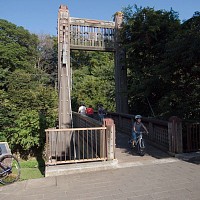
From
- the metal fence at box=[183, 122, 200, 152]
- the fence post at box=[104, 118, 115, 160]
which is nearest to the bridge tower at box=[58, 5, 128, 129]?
the fence post at box=[104, 118, 115, 160]

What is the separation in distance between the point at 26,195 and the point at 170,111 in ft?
23.5

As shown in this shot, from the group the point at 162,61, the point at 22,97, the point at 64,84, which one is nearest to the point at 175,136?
the point at 162,61

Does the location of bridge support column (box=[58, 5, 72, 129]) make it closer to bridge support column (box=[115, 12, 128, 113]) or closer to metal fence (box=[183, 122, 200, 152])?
bridge support column (box=[115, 12, 128, 113])

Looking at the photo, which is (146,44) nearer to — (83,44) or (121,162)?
(83,44)

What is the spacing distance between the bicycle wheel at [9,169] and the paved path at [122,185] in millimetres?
460

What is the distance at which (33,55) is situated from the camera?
42.4 metres

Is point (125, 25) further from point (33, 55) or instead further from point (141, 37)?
point (33, 55)

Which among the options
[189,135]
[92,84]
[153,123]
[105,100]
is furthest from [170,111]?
[92,84]

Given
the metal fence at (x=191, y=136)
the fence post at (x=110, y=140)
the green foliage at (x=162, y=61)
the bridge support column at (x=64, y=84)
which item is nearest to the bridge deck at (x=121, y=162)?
the fence post at (x=110, y=140)

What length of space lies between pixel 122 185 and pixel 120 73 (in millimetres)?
10578

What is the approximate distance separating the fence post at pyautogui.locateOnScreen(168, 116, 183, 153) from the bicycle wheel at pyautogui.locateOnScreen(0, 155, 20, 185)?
4918mm

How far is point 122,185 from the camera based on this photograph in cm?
503

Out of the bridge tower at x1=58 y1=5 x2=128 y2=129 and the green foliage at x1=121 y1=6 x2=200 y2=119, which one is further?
the bridge tower at x1=58 y1=5 x2=128 y2=129

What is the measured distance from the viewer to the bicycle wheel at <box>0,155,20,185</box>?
566 centimetres
